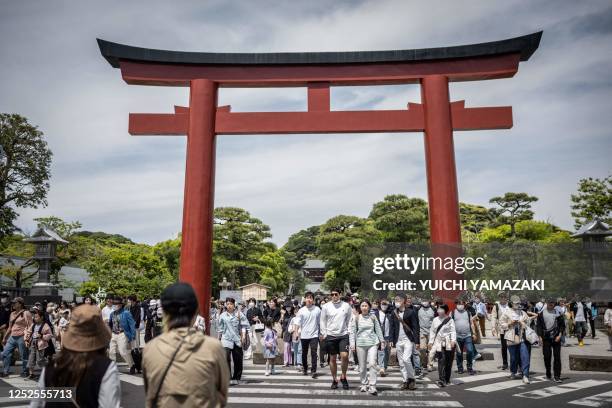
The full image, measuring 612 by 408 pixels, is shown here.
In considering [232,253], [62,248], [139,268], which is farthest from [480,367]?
[232,253]

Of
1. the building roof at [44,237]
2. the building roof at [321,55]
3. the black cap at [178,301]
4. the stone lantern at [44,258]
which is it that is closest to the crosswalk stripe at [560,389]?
the black cap at [178,301]

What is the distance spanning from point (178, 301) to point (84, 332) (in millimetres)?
548

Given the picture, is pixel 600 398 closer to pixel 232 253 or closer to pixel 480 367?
pixel 480 367

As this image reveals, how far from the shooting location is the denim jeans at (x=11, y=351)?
9.40 meters

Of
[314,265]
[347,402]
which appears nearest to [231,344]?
[347,402]

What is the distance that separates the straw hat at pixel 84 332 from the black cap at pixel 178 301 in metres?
0.38

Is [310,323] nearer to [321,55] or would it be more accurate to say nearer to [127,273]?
[321,55]

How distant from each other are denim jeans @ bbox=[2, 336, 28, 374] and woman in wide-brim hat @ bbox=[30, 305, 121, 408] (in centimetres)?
864

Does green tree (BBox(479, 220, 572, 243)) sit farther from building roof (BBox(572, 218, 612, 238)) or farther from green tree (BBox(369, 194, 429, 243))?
building roof (BBox(572, 218, 612, 238))

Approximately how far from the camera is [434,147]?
11164 mm

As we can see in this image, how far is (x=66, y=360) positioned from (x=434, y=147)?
10.1 metres

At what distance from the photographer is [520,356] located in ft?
28.8

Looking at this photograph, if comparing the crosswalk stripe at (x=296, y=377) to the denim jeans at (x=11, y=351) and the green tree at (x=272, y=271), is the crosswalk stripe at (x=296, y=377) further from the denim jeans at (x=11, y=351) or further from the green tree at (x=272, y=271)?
the green tree at (x=272, y=271)

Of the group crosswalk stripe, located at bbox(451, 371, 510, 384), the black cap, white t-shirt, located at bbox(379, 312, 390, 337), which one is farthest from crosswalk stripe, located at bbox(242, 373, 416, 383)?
the black cap
